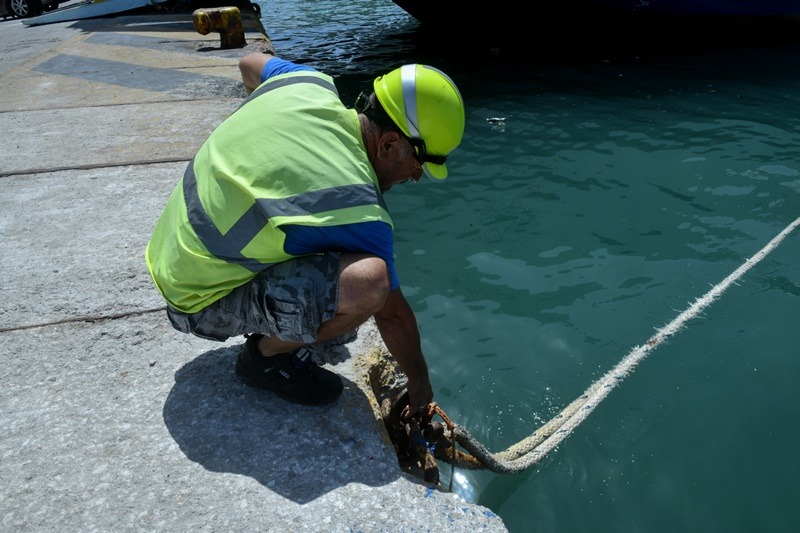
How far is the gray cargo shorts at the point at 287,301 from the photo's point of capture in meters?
2.10

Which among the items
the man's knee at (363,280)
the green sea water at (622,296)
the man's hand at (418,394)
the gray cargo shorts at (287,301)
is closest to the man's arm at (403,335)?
the man's hand at (418,394)

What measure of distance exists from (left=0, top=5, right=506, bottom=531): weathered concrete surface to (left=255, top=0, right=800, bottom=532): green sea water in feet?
3.02

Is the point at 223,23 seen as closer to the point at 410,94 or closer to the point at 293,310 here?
the point at 410,94

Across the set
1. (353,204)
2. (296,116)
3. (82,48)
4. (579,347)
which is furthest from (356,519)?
(82,48)

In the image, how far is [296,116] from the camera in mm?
2189

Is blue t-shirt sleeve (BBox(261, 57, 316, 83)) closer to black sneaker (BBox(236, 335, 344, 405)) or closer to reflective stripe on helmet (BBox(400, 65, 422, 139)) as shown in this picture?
reflective stripe on helmet (BBox(400, 65, 422, 139))

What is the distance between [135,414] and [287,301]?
2.25 feet

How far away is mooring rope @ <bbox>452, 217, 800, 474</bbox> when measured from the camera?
262cm

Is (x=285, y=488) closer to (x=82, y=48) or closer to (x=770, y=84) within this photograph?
(x=82, y=48)

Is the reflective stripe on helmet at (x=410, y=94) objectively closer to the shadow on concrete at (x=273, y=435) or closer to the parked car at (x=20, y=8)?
the shadow on concrete at (x=273, y=435)

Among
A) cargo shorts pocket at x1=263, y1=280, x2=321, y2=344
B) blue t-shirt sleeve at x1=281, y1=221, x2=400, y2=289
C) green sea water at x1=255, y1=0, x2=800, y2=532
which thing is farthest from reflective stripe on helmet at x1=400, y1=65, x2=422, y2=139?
green sea water at x1=255, y1=0, x2=800, y2=532

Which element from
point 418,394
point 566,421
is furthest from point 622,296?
point 418,394

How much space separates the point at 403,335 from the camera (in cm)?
230

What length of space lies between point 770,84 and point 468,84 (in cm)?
376
